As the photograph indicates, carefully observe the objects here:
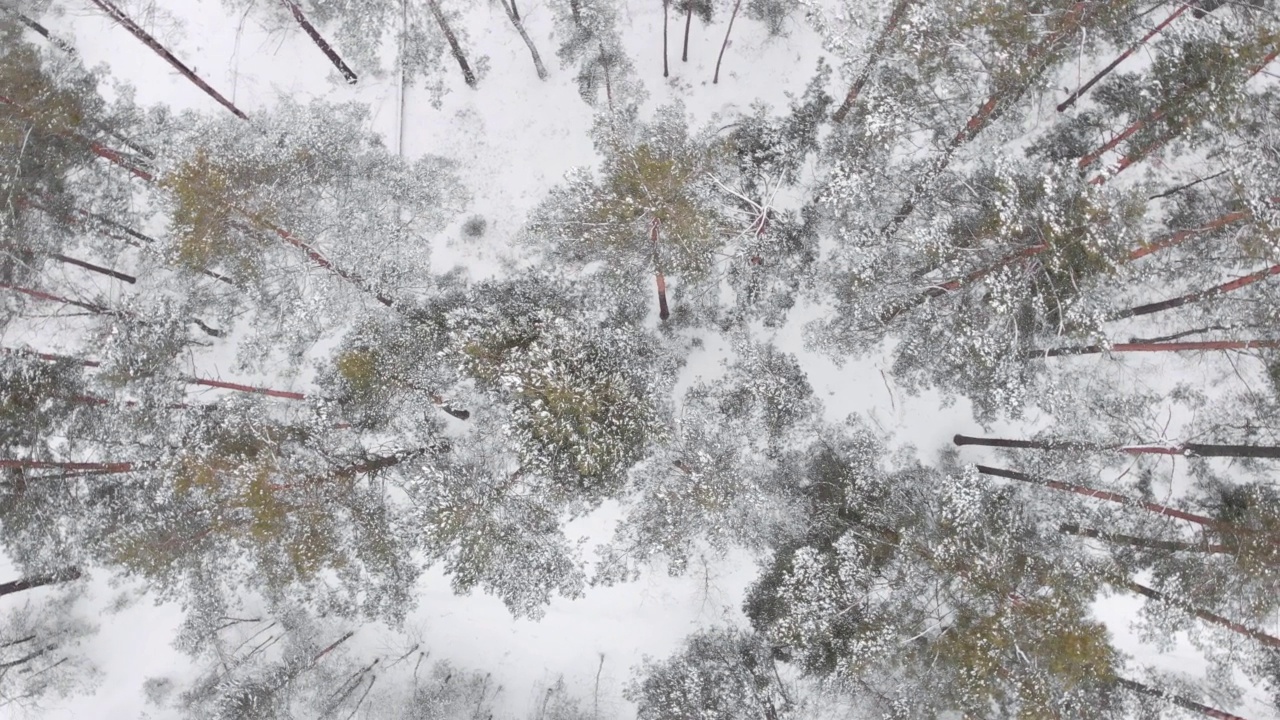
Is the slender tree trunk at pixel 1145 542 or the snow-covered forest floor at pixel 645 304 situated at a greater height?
the snow-covered forest floor at pixel 645 304

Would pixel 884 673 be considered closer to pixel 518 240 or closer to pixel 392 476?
pixel 392 476

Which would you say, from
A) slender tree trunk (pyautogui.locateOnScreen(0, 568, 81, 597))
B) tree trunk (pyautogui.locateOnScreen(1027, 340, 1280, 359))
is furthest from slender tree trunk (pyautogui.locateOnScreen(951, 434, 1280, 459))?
slender tree trunk (pyautogui.locateOnScreen(0, 568, 81, 597))

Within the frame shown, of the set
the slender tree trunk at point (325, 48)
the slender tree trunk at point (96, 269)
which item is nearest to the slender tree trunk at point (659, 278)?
the slender tree trunk at point (325, 48)

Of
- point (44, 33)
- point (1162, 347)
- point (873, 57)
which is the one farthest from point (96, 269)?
point (1162, 347)

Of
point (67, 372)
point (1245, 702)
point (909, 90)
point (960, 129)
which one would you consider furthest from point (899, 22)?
point (67, 372)

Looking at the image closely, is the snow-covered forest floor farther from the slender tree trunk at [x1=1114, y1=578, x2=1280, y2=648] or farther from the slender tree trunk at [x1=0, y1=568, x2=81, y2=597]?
the slender tree trunk at [x1=1114, y1=578, x2=1280, y2=648]

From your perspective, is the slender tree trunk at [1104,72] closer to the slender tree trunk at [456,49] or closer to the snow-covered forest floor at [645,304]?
the snow-covered forest floor at [645,304]
